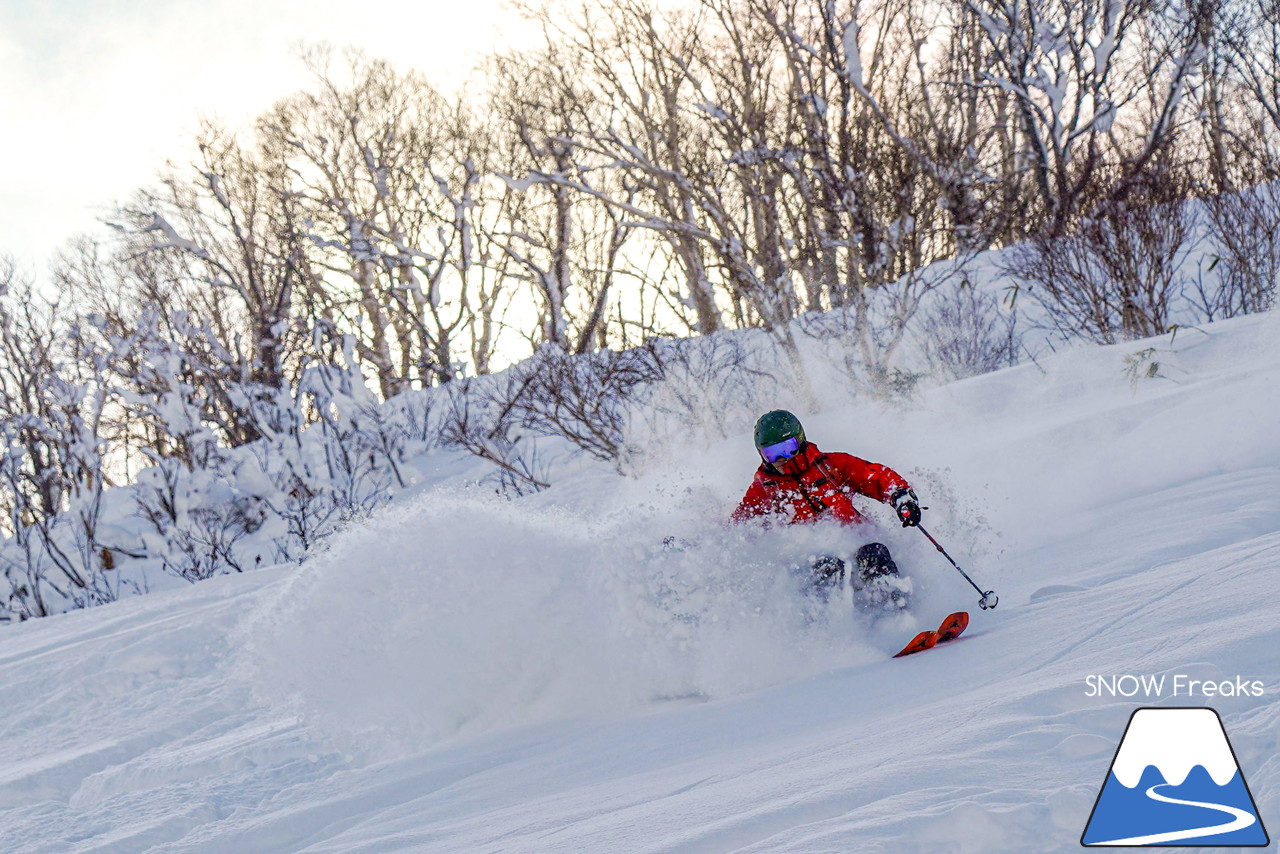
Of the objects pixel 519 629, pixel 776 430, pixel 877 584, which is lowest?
pixel 877 584

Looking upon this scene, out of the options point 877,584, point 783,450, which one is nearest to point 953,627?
point 877,584

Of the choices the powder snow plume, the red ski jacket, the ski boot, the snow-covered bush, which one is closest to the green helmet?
the red ski jacket

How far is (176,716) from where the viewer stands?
16.8 feet

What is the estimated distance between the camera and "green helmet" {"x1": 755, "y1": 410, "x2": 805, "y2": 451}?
4.99 m

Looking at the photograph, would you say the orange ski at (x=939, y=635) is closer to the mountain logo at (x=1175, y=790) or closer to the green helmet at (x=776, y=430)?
the green helmet at (x=776, y=430)

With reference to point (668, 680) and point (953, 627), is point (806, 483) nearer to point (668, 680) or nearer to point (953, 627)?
point (953, 627)

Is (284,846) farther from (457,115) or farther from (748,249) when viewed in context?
(457,115)

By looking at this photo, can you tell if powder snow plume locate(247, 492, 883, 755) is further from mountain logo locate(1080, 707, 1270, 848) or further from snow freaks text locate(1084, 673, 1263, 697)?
mountain logo locate(1080, 707, 1270, 848)

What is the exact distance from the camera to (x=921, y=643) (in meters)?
3.96

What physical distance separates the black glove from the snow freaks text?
1853 millimetres

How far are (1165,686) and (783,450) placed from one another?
2.69 m

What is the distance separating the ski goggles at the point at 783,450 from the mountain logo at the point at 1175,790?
2.80 m

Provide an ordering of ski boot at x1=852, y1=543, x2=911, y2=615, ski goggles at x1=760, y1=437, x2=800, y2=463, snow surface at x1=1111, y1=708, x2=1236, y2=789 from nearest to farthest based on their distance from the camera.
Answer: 1. snow surface at x1=1111, y1=708, x2=1236, y2=789
2. ski boot at x1=852, y1=543, x2=911, y2=615
3. ski goggles at x1=760, y1=437, x2=800, y2=463

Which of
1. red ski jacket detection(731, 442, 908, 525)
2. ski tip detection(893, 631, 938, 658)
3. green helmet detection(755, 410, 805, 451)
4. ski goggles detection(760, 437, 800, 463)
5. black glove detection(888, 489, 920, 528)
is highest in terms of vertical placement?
green helmet detection(755, 410, 805, 451)
